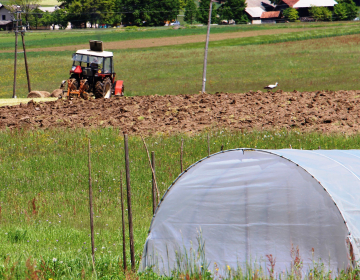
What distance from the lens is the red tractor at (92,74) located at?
21891 mm

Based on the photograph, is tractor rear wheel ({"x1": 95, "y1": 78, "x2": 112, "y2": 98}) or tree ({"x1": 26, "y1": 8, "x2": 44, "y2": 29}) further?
tree ({"x1": 26, "y1": 8, "x2": 44, "y2": 29})

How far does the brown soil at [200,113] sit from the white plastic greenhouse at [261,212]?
999 cm

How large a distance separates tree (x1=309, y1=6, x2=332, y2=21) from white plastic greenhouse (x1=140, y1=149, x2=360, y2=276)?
314 feet

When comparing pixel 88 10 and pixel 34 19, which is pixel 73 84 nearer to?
pixel 88 10

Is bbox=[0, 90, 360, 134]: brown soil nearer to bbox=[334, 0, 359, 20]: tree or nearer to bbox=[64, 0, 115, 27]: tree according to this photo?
bbox=[334, 0, 359, 20]: tree

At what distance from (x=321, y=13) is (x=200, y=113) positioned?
8694 centimetres

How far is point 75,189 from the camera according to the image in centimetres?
1064

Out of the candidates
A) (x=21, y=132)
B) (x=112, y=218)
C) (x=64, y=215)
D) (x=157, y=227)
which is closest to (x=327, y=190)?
(x=157, y=227)

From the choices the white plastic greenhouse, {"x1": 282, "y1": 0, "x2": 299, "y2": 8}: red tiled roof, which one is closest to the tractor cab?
the white plastic greenhouse

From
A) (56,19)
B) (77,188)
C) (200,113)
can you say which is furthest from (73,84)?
(56,19)

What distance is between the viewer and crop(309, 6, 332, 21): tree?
95.8 m

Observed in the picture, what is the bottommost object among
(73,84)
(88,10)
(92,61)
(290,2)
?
(73,84)

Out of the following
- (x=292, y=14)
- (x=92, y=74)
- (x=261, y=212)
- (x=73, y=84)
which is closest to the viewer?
(x=261, y=212)

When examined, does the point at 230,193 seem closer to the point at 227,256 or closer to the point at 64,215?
the point at 227,256
